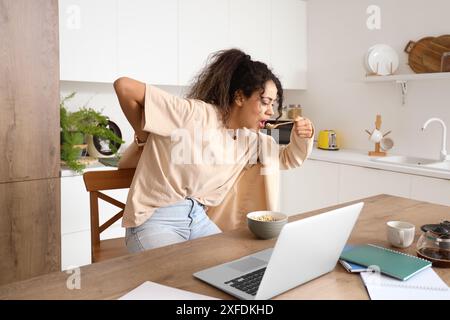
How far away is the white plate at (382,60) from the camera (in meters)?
3.38

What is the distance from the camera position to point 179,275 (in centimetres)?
98

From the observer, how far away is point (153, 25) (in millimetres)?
3107

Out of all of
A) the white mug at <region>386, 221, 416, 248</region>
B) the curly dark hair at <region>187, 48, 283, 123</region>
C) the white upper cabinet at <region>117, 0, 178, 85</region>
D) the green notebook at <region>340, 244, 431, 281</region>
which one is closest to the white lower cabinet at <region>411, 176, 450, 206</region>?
the curly dark hair at <region>187, 48, 283, 123</region>

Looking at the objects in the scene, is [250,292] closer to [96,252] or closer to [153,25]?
[96,252]

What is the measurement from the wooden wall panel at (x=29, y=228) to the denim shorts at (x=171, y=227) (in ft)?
2.79

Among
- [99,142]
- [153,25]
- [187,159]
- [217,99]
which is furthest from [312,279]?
[153,25]

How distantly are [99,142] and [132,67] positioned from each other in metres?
0.59

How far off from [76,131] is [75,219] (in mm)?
570

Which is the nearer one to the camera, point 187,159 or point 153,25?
point 187,159

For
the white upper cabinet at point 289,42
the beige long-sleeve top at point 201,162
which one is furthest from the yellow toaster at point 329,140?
the beige long-sleeve top at point 201,162

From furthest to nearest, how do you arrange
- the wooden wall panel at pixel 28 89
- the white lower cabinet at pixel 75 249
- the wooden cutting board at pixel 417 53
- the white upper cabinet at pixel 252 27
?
the white upper cabinet at pixel 252 27
the wooden cutting board at pixel 417 53
the white lower cabinet at pixel 75 249
the wooden wall panel at pixel 28 89

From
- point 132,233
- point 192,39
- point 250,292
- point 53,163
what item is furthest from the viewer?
point 192,39

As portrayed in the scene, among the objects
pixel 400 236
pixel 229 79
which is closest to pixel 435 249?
pixel 400 236

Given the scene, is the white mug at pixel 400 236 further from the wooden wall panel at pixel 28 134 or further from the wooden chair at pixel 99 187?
the wooden wall panel at pixel 28 134
